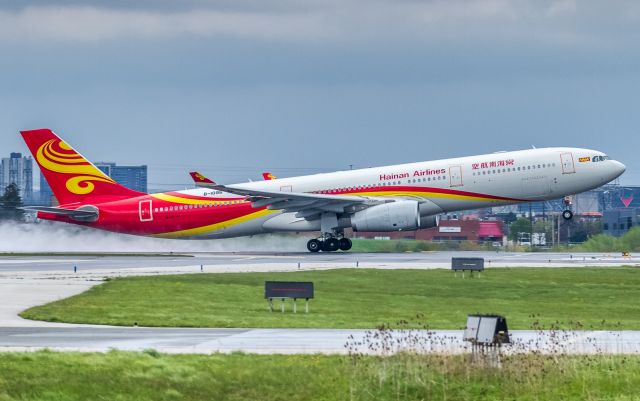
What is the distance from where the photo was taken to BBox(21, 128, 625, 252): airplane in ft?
228

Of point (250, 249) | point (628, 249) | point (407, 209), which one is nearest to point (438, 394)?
point (407, 209)

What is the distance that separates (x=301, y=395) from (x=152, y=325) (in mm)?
11146

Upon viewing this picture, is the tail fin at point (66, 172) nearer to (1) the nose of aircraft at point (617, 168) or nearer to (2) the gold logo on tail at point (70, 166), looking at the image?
(2) the gold logo on tail at point (70, 166)

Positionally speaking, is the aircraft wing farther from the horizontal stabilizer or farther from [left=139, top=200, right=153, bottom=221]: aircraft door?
the horizontal stabilizer

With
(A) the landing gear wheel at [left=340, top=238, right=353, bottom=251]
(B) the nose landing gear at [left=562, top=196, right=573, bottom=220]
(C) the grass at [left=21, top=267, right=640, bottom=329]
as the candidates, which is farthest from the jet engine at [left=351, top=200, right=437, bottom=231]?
(C) the grass at [left=21, top=267, right=640, bottom=329]

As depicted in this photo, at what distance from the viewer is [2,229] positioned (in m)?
84.8

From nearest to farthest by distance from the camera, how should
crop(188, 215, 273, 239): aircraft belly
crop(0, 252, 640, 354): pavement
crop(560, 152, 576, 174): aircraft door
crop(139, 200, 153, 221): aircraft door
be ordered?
crop(0, 252, 640, 354): pavement → crop(560, 152, 576, 174): aircraft door → crop(188, 215, 273, 239): aircraft belly → crop(139, 200, 153, 221): aircraft door

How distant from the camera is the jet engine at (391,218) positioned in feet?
230

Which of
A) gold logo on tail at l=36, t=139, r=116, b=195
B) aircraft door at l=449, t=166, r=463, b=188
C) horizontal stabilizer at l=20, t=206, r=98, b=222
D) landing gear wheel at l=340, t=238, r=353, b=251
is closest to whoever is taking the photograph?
aircraft door at l=449, t=166, r=463, b=188

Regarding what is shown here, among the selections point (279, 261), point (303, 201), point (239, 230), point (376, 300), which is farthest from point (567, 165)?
point (376, 300)

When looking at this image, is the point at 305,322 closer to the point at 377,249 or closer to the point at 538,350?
the point at 538,350

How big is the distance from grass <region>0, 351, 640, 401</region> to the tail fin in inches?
2068

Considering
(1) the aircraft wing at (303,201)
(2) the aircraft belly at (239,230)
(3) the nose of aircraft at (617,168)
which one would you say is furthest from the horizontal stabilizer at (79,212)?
(3) the nose of aircraft at (617,168)

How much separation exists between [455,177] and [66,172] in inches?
943
